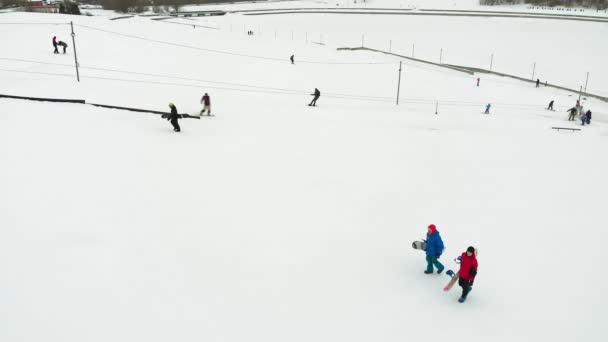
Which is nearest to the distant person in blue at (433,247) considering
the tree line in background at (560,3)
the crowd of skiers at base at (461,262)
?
the crowd of skiers at base at (461,262)

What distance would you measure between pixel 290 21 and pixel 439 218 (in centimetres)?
7988

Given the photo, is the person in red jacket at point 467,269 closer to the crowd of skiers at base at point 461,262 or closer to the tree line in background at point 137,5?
the crowd of skiers at base at point 461,262

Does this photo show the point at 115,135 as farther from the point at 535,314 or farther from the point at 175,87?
the point at 535,314

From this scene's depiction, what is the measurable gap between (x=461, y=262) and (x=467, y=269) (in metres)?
0.17

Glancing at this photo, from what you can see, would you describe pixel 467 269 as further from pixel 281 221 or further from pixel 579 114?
pixel 579 114

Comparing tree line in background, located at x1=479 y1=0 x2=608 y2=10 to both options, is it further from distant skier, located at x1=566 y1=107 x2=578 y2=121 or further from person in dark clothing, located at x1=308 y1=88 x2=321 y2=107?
person in dark clothing, located at x1=308 y1=88 x2=321 y2=107

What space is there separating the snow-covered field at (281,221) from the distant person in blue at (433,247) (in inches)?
11.0

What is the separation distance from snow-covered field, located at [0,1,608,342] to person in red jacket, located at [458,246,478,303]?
19.9 inches

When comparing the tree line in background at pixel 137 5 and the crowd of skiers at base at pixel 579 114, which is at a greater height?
the tree line in background at pixel 137 5

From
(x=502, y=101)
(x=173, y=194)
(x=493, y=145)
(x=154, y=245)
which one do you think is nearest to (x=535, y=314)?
(x=154, y=245)

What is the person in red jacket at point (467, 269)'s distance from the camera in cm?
723

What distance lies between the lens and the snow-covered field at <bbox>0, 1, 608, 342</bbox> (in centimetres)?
710

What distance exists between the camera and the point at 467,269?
737cm

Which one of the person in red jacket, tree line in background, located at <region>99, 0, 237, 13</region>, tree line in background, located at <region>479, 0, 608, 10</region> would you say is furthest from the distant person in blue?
tree line in background, located at <region>479, 0, 608, 10</region>
